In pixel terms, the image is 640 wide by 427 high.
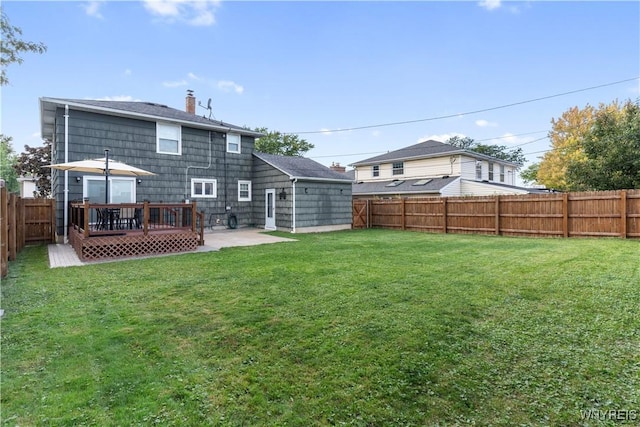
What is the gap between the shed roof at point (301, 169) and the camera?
14.5m

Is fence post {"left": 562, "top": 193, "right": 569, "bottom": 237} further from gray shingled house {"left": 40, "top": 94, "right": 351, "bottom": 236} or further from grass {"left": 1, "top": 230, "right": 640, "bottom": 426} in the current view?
gray shingled house {"left": 40, "top": 94, "right": 351, "bottom": 236}

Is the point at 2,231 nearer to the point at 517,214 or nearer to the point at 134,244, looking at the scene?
the point at 134,244

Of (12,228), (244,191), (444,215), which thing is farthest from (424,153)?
(12,228)

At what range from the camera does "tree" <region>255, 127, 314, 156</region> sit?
105ft

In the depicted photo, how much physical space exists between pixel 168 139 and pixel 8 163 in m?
33.8

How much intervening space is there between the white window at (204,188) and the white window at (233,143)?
5.88 feet

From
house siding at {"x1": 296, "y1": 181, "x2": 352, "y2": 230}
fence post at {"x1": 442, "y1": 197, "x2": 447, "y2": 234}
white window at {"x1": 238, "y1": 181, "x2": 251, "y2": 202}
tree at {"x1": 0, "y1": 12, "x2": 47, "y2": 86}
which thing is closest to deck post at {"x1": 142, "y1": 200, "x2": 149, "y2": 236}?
tree at {"x1": 0, "y1": 12, "x2": 47, "y2": 86}

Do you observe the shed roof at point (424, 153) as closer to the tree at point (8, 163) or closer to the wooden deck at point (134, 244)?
the wooden deck at point (134, 244)

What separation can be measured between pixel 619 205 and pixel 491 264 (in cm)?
722

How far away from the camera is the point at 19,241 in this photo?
29.6 ft

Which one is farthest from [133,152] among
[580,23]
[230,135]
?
[580,23]

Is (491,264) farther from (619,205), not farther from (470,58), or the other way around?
(470,58)

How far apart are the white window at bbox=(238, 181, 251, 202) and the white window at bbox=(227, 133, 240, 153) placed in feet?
5.09

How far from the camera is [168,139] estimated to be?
13.4m
